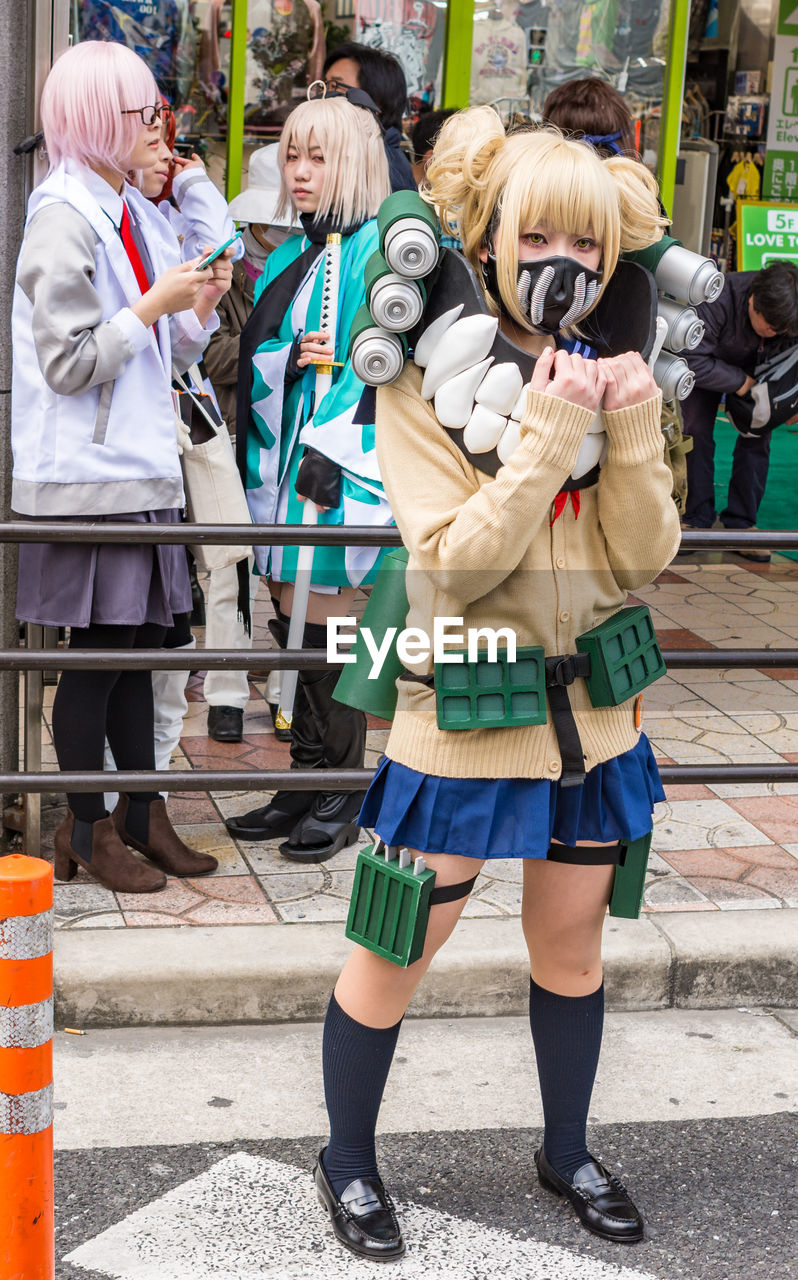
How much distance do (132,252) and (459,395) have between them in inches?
65.4

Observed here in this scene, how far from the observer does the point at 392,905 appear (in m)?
2.52

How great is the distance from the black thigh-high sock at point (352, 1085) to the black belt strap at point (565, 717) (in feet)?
1.86

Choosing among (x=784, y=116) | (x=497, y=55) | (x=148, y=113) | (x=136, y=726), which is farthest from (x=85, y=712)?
(x=784, y=116)

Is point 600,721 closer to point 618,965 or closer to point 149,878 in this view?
point 618,965

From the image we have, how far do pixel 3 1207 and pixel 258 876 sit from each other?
209 cm

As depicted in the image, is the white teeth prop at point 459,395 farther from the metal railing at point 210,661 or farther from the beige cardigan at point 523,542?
the metal railing at point 210,661

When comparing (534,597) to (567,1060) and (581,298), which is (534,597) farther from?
(567,1060)

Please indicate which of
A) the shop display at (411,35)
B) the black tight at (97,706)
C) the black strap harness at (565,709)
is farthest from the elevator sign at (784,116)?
the black strap harness at (565,709)

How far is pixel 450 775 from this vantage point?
8.23 feet

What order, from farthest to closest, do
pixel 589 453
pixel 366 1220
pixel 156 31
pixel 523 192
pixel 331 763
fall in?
pixel 156 31 → pixel 331 763 → pixel 366 1220 → pixel 589 453 → pixel 523 192

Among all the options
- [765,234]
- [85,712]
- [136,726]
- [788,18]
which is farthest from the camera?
[788,18]

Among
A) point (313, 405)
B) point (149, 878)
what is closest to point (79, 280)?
point (313, 405)

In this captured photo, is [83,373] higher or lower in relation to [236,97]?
lower

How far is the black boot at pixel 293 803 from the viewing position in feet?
14.3
